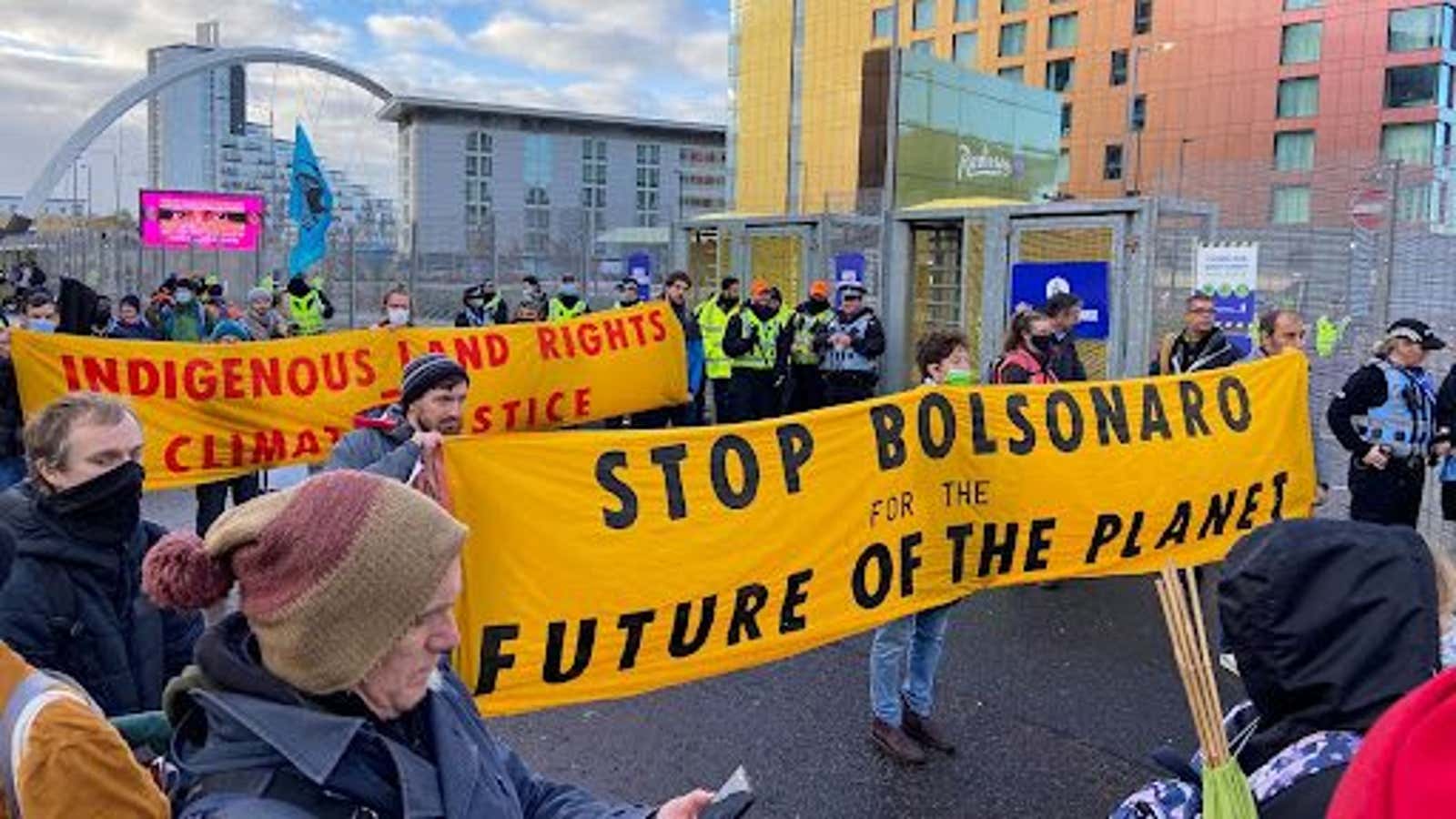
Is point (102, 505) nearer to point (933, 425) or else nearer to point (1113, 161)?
point (933, 425)

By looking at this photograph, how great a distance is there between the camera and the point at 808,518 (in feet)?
16.7

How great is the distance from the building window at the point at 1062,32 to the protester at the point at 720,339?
57014 mm

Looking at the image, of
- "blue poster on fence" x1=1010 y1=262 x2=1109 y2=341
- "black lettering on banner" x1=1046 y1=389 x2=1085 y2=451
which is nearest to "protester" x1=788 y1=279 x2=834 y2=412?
"blue poster on fence" x1=1010 y1=262 x2=1109 y2=341

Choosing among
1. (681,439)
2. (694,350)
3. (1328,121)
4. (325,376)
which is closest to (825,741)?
(681,439)

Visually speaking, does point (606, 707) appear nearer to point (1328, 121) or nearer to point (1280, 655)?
point (1280, 655)

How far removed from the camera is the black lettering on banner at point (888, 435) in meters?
5.34

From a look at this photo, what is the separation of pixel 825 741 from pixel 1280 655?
362cm

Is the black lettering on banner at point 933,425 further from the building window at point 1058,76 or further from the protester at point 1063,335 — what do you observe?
the building window at point 1058,76

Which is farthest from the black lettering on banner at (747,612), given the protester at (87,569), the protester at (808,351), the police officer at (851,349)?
the protester at (808,351)

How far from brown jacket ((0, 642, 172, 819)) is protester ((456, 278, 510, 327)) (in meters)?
13.4

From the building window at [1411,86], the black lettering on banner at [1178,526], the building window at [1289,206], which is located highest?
the building window at [1411,86]

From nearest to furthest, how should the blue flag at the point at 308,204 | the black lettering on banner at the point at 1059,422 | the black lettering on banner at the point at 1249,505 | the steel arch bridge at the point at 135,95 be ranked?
the black lettering on banner at the point at 1059,422
the black lettering on banner at the point at 1249,505
the blue flag at the point at 308,204
the steel arch bridge at the point at 135,95

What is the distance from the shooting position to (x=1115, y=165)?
64188mm

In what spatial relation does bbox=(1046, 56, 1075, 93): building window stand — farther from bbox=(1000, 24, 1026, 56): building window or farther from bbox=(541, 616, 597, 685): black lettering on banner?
bbox=(541, 616, 597, 685): black lettering on banner
